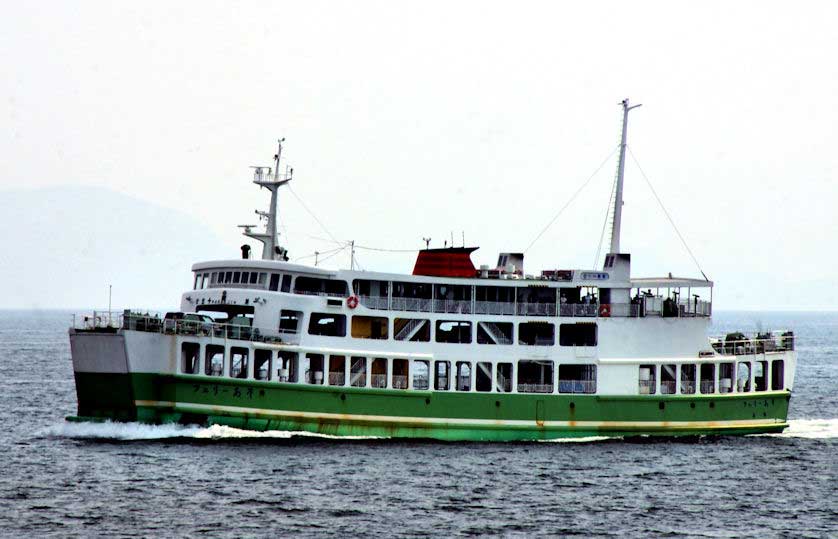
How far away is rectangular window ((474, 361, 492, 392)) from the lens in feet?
146

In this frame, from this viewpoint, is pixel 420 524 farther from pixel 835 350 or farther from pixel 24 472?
pixel 835 350

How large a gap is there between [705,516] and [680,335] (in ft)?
43.8

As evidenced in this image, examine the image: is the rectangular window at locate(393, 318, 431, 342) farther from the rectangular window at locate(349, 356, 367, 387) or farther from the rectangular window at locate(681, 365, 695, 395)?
the rectangular window at locate(681, 365, 695, 395)

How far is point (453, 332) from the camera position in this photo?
45.8 m

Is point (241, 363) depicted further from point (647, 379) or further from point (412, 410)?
point (647, 379)

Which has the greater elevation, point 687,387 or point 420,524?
point 687,387

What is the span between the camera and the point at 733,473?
40.4 m

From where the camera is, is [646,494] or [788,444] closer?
[646,494]

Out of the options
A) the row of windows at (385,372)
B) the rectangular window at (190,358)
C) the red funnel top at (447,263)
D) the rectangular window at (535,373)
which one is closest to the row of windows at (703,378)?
the row of windows at (385,372)

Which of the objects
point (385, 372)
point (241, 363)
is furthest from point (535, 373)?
point (241, 363)

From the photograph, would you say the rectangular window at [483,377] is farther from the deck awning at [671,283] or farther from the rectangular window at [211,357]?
the rectangular window at [211,357]

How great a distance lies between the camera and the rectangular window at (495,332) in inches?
1778

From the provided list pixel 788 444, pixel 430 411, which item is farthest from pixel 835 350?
pixel 430 411

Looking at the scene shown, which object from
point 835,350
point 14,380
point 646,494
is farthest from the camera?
point 835,350
